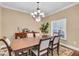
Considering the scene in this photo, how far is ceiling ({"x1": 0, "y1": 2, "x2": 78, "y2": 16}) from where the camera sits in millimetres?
1772

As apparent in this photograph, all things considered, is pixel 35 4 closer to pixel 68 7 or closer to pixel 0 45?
pixel 68 7

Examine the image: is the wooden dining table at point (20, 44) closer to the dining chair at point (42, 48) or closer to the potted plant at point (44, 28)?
the dining chair at point (42, 48)

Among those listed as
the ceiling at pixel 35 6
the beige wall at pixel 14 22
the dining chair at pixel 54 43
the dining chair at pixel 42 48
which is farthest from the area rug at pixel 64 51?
the ceiling at pixel 35 6

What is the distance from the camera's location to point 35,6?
184 centimetres

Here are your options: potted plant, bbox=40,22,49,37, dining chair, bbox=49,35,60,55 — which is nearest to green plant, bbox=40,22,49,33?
potted plant, bbox=40,22,49,37

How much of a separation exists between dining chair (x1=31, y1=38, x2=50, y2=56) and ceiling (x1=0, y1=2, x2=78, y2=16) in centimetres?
49

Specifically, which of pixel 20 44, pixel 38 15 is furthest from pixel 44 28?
pixel 20 44

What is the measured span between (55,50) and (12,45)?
2.44 feet

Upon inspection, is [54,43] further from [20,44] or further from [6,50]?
[6,50]

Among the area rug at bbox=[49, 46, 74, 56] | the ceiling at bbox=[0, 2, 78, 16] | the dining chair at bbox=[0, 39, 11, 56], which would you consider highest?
the ceiling at bbox=[0, 2, 78, 16]

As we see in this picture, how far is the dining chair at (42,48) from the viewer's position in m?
1.89

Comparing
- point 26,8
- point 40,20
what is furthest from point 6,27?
point 40,20

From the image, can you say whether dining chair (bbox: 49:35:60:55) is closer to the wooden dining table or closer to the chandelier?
the wooden dining table

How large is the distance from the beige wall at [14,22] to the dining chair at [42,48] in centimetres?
28
